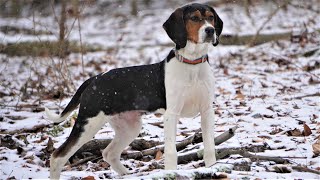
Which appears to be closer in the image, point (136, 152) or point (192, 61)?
point (192, 61)

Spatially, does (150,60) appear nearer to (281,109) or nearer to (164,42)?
(164,42)

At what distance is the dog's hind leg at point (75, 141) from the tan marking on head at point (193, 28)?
1.16 m

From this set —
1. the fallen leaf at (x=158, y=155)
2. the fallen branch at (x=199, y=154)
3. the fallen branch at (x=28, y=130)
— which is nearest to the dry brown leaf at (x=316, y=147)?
the fallen branch at (x=199, y=154)

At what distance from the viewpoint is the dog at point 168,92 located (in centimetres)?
460

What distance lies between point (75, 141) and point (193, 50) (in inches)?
55.8

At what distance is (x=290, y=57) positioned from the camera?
11.5 m

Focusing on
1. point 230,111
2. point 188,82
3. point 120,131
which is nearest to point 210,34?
point 188,82

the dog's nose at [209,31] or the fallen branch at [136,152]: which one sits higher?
the dog's nose at [209,31]

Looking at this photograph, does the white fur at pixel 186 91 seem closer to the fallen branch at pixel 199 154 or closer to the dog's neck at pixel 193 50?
the dog's neck at pixel 193 50

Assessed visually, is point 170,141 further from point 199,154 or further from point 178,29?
point 178,29

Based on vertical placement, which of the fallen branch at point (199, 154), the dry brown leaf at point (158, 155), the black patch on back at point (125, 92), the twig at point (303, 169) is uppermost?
the black patch on back at point (125, 92)

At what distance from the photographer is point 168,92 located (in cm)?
464

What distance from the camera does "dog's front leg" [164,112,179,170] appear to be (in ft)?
15.1

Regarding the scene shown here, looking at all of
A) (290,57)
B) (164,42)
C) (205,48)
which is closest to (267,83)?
(290,57)
